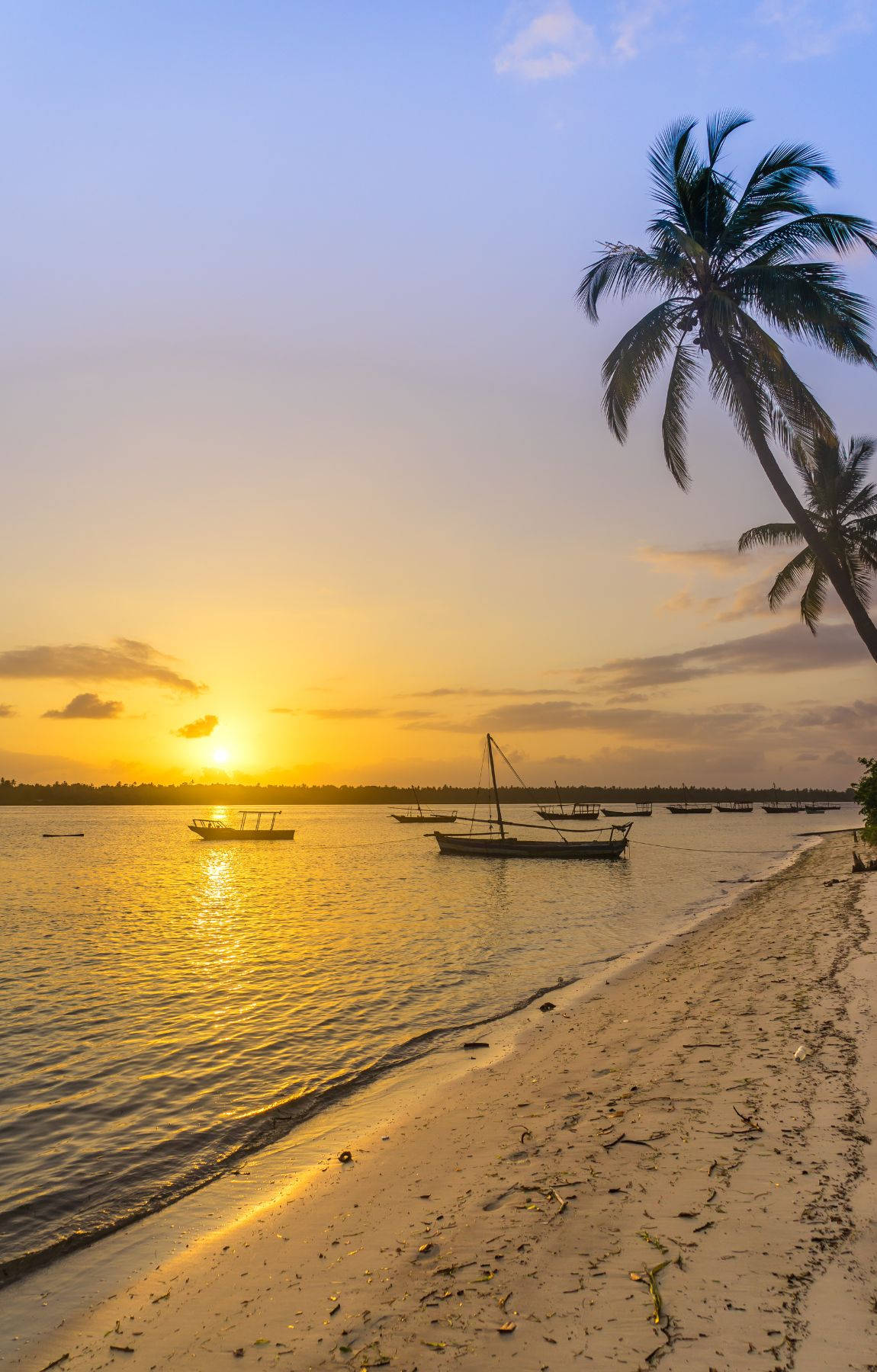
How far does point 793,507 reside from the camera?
741 inches

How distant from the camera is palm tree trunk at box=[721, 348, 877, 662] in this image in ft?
61.6

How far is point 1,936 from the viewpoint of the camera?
2472 centimetres

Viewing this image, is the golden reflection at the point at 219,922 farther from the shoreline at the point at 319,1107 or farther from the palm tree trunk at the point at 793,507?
the palm tree trunk at the point at 793,507

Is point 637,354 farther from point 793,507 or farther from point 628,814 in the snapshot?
point 628,814

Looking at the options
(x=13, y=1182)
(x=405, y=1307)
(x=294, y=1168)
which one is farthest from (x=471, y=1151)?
(x=13, y=1182)

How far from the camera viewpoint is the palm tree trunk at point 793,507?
18.8 meters

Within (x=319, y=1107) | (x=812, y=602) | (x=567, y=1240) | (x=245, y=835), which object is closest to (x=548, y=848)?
(x=812, y=602)

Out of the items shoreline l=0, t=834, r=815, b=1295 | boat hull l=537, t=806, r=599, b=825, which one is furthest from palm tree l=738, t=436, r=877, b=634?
boat hull l=537, t=806, r=599, b=825

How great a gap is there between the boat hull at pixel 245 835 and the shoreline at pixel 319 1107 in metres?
76.2

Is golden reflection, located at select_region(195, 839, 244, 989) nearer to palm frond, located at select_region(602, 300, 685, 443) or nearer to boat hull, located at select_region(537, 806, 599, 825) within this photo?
palm frond, located at select_region(602, 300, 685, 443)

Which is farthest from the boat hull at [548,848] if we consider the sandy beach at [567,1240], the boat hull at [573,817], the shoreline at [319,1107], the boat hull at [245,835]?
the sandy beach at [567,1240]

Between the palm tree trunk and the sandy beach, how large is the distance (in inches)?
494

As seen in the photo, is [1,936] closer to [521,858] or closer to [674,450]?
[674,450]

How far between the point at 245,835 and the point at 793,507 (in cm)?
8305
